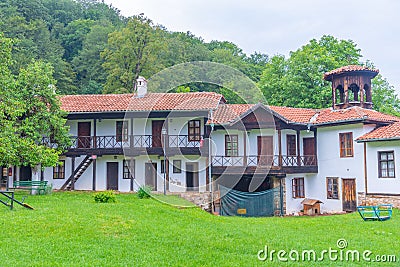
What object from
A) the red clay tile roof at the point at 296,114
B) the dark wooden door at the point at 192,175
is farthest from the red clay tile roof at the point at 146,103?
the red clay tile roof at the point at 296,114

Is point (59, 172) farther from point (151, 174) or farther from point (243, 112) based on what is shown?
point (243, 112)

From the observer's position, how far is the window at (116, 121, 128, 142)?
2434 cm

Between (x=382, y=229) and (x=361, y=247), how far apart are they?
3134 millimetres

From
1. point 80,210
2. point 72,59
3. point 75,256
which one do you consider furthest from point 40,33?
point 75,256

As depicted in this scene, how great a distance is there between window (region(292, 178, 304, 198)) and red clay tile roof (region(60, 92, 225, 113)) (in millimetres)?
5985

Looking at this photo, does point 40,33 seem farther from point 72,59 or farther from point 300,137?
point 300,137

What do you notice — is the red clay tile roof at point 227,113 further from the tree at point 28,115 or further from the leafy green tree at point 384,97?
the leafy green tree at point 384,97

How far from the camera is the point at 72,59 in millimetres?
50688

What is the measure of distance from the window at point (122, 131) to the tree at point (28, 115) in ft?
9.77

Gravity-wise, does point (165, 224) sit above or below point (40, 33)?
below

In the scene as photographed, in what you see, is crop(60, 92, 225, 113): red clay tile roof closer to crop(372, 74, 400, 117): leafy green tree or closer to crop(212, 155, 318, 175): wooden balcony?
crop(212, 155, 318, 175): wooden balcony

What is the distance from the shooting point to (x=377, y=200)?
20812 mm

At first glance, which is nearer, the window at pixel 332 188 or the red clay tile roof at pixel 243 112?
the red clay tile roof at pixel 243 112

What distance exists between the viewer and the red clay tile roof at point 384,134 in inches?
777
